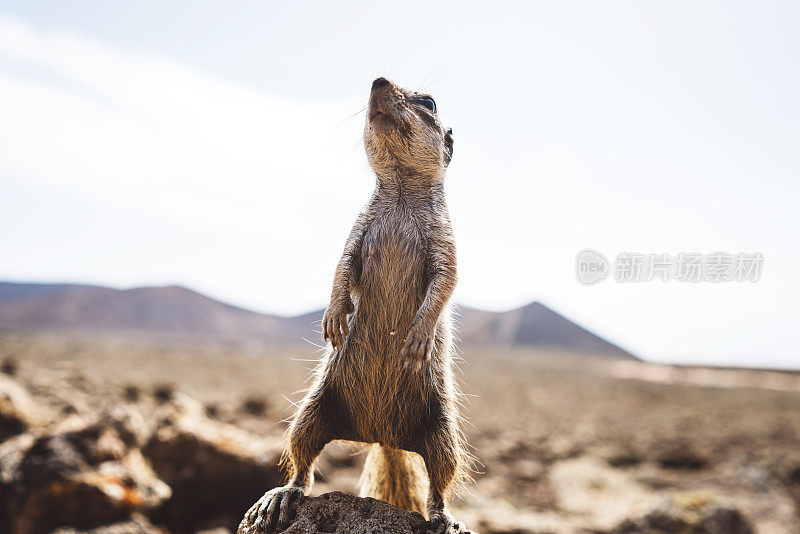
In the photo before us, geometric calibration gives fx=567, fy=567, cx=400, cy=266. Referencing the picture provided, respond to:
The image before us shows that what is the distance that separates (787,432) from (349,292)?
1858 cm

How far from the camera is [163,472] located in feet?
23.7

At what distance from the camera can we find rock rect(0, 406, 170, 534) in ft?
19.1

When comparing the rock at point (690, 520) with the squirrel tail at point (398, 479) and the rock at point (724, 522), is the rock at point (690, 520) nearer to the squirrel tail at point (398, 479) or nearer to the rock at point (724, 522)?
the rock at point (724, 522)

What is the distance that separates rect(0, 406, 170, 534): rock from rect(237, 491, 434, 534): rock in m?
3.25

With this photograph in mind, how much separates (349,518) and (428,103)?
2.82 meters

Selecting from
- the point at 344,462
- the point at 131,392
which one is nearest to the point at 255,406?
the point at 131,392

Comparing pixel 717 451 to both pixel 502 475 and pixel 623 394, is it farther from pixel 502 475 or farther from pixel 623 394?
pixel 623 394

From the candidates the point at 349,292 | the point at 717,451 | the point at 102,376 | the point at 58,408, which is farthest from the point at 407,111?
the point at 102,376

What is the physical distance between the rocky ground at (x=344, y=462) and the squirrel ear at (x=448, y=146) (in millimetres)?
1538

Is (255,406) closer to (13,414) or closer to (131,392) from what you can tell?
(131,392)

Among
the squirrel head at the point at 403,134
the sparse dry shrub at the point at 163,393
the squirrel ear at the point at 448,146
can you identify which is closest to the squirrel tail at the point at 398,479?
the squirrel head at the point at 403,134

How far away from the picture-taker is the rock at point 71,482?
5.82 m

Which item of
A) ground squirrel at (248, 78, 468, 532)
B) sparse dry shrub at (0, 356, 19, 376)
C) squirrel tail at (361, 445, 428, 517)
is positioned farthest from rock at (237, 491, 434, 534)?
sparse dry shrub at (0, 356, 19, 376)

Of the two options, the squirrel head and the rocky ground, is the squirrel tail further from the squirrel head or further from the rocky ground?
the squirrel head
